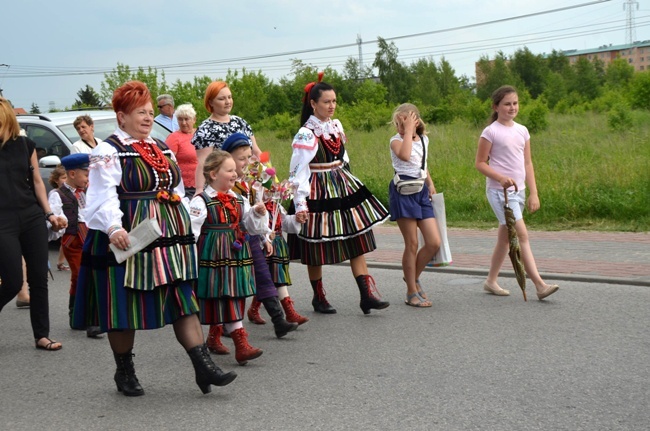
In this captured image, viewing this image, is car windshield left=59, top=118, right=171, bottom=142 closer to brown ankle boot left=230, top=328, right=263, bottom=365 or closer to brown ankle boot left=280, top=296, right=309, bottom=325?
brown ankle boot left=280, top=296, right=309, bottom=325

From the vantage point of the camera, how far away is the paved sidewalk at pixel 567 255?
9.05 meters

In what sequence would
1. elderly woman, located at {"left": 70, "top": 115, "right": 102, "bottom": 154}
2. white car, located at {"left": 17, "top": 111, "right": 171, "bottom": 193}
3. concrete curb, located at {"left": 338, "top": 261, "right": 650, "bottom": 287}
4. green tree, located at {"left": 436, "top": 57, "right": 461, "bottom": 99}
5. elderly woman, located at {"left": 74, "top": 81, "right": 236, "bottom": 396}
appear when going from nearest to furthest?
elderly woman, located at {"left": 74, "top": 81, "right": 236, "bottom": 396} < concrete curb, located at {"left": 338, "top": 261, "right": 650, "bottom": 287} < elderly woman, located at {"left": 70, "top": 115, "right": 102, "bottom": 154} < white car, located at {"left": 17, "top": 111, "right": 171, "bottom": 193} < green tree, located at {"left": 436, "top": 57, "right": 461, "bottom": 99}

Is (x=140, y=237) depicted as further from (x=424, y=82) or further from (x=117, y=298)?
(x=424, y=82)

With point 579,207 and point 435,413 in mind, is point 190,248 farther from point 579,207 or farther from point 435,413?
point 579,207

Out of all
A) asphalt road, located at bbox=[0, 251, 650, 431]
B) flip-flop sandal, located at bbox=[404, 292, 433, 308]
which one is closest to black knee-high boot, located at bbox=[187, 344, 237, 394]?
asphalt road, located at bbox=[0, 251, 650, 431]

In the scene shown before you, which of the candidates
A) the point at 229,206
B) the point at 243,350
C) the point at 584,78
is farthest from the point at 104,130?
the point at 584,78

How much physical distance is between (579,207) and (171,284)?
28.8ft

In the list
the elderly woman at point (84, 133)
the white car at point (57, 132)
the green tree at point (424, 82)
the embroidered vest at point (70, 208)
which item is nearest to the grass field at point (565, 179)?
the white car at point (57, 132)

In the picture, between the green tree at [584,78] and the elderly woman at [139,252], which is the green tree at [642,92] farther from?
the green tree at [584,78]

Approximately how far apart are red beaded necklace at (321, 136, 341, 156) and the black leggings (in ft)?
7.88

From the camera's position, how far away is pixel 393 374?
19.5 ft

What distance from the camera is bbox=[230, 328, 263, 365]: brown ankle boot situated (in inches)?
249

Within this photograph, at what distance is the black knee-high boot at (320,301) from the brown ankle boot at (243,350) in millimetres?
1871

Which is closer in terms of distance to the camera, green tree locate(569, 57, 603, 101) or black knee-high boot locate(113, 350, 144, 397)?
black knee-high boot locate(113, 350, 144, 397)
